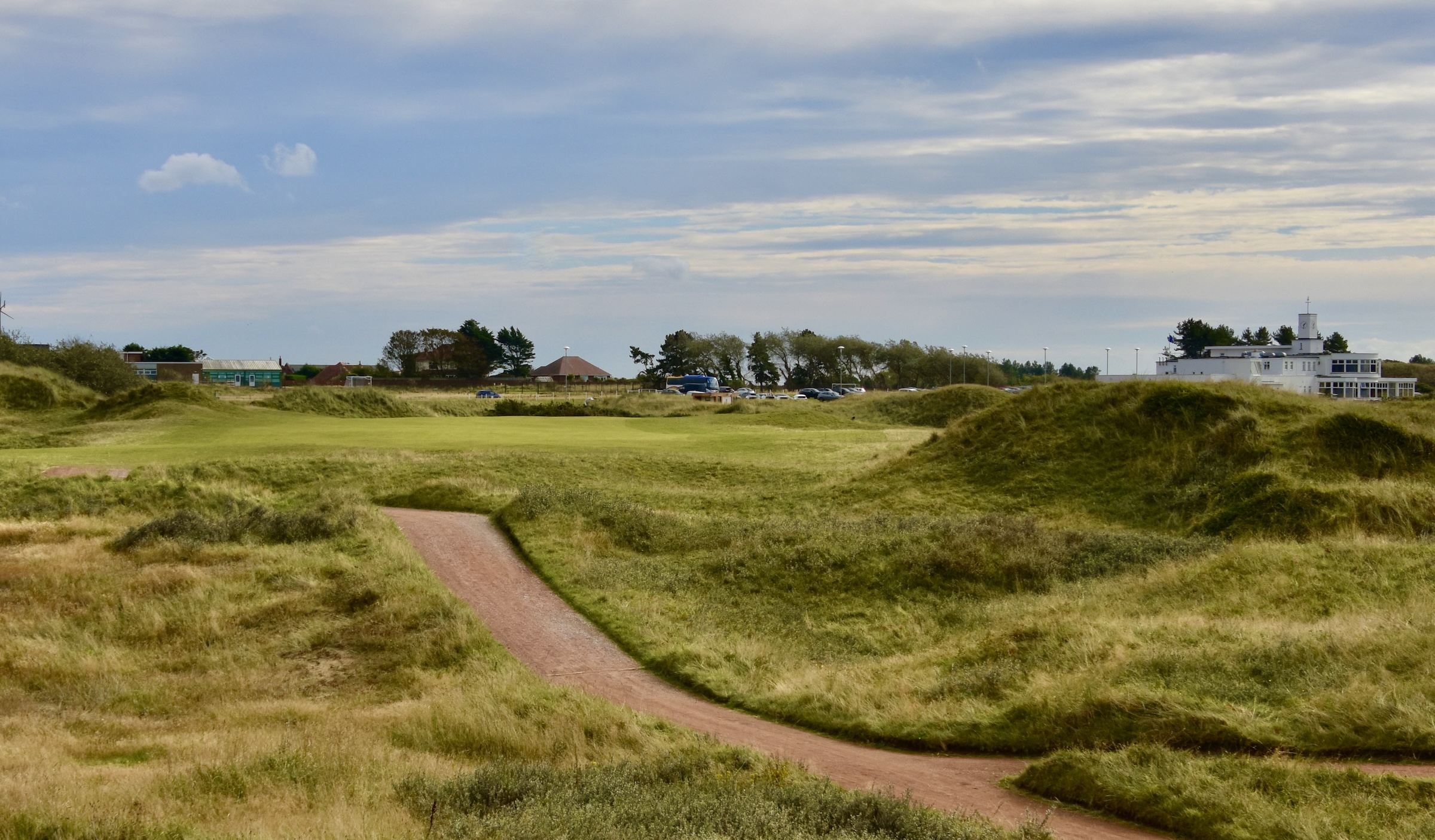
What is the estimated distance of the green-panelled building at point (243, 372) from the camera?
4845 inches

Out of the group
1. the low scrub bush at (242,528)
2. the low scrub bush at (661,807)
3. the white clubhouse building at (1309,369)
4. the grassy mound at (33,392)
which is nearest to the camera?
the low scrub bush at (661,807)

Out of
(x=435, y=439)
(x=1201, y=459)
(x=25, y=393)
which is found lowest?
(x=435, y=439)

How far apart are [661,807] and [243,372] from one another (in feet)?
432

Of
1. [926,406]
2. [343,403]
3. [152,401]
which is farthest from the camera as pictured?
[926,406]

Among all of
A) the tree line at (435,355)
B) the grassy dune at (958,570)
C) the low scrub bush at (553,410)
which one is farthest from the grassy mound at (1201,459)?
the tree line at (435,355)

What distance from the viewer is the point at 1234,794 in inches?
352

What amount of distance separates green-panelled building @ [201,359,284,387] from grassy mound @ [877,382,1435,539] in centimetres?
10558

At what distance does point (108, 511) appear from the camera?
26.2m

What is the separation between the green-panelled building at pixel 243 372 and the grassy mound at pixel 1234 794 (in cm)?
12193

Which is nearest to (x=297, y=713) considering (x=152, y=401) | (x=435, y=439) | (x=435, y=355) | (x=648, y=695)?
(x=648, y=695)

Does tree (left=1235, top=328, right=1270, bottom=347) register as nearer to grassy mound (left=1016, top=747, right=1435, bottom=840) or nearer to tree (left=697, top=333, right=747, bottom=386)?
tree (left=697, top=333, right=747, bottom=386)

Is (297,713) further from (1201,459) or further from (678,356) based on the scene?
(678,356)

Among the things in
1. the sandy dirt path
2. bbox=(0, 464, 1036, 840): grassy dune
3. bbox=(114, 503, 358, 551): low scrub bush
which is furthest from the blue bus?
the sandy dirt path

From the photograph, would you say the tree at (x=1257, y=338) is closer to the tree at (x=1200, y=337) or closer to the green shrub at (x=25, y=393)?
the tree at (x=1200, y=337)
